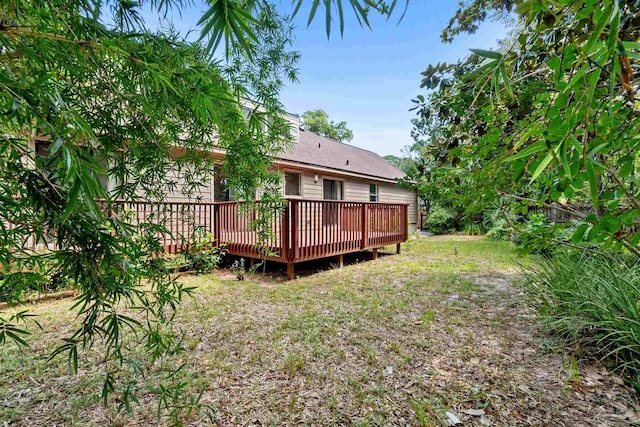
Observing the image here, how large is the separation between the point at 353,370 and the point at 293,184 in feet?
24.0

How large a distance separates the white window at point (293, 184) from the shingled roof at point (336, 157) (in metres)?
0.55

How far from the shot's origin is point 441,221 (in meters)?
13.6

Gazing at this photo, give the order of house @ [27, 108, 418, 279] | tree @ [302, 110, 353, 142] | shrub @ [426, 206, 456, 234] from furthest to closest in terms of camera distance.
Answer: tree @ [302, 110, 353, 142], shrub @ [426, 206, 456, 234], house @ [27, 108, 418, 279]

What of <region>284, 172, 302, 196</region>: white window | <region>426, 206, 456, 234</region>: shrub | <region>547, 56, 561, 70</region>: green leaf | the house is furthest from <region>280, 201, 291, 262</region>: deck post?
<region>426, 206, 456, 234</region>: shrub

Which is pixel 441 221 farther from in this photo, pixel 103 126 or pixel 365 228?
pixel 103 126

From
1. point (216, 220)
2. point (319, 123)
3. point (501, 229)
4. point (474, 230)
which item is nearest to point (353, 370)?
point (501, 229)

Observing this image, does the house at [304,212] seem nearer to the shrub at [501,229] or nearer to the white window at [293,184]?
the white window at [293,184]

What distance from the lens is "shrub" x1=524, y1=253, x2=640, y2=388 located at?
2244mm

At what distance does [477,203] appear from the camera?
6.77ft

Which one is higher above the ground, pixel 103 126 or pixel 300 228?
pixel 103 126

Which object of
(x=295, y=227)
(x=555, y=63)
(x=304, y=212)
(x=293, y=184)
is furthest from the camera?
(x=293, y=184)

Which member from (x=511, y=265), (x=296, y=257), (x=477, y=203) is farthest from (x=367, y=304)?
(x=511, y=265)

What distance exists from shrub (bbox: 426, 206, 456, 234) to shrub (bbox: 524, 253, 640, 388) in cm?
1063

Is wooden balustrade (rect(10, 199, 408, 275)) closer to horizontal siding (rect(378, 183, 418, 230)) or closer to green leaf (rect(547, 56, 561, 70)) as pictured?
green leaf (rect(547, 56, 561, 70))
